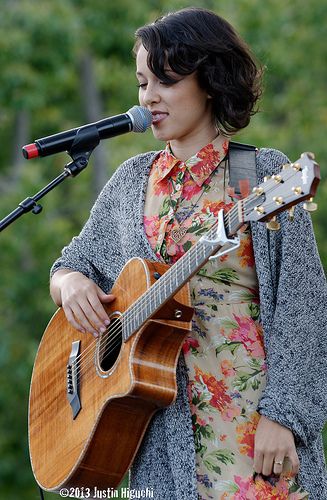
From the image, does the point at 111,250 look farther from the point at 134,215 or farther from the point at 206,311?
the point at 206,311

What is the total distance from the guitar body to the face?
1.25 feet

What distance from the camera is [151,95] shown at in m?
3.18

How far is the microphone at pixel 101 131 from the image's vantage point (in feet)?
9.81

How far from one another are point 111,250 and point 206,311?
51 centimetres

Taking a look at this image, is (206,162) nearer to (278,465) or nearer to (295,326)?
(295,326)

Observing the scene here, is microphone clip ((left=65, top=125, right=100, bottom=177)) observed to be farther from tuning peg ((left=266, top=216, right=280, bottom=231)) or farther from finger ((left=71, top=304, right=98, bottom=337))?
tuning peg ((left=266, top=216, right=280, bottom=231))

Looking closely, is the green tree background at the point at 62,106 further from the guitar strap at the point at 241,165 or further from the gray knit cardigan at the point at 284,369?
the gray knit cardigan at the point at 284,369

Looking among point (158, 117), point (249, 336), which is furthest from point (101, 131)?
point (249, 336)

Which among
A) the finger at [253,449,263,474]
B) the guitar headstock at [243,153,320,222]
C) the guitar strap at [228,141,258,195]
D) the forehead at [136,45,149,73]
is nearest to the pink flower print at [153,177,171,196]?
the guitar strap at [228,141,258,195]

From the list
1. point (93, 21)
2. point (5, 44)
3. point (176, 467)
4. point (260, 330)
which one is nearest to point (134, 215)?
point (260, 330)

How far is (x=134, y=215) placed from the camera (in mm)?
3277

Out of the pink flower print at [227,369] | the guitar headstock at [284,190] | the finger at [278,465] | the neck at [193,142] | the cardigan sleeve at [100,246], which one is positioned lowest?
the finger at [278,465]

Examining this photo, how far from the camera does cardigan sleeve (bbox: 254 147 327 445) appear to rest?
2.92 m

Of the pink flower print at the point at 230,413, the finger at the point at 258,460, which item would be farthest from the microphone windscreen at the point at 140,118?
the finger at the point at 258,460
